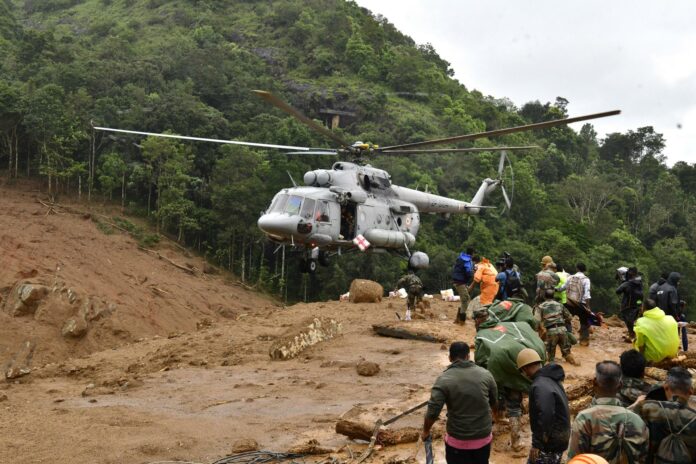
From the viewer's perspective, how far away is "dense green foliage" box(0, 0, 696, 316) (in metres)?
32.8

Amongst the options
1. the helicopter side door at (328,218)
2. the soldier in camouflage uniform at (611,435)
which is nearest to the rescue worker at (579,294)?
the helicopter side door at (328,218)

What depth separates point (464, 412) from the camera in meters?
4.95

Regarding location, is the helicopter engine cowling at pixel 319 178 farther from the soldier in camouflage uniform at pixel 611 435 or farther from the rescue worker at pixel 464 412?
the soldier in camouflage uniform at pixel 611 435

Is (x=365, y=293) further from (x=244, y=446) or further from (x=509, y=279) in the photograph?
(x=244, y=446)

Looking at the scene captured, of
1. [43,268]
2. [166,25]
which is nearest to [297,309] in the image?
[43,268]

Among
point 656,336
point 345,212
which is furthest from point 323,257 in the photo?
point 656,336

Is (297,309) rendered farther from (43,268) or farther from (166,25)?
(166,25)

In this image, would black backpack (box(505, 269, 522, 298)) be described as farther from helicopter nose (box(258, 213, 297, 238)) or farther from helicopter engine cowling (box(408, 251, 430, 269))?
helicopter engine cowling (box(408, 251, 430, 269))

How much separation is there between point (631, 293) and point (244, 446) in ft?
24.8

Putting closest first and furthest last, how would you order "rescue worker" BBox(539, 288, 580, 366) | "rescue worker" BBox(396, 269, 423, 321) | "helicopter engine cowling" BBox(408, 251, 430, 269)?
"rescue worker" BBox(539, 288, 580, 366)
"rescue worker" BBox(396, 269, 423, 321)
"helicopter engine cowling" BBox(408, 251, 430, 269)

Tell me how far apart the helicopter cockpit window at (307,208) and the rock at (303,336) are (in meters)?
2.44

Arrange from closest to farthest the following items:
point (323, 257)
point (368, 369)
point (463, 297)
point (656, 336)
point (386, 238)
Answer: point (656, 336)
point (368, 369)
point (463, 297)
point (386, 238)
point (323, 257)

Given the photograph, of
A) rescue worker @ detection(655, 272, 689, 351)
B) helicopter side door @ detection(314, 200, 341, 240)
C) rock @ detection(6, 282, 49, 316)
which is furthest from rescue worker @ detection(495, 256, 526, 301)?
rock @ detection(6, 282, 49, 316)

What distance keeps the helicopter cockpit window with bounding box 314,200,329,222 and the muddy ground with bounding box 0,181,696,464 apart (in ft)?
8.05
